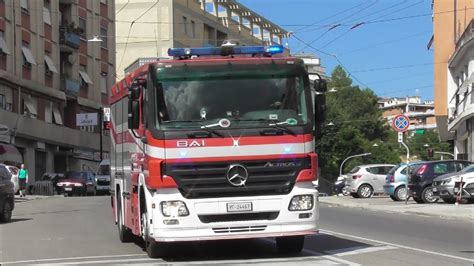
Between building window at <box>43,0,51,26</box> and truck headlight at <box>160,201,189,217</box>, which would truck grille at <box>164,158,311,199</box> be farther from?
building window at <box>43,0,51,26</box>

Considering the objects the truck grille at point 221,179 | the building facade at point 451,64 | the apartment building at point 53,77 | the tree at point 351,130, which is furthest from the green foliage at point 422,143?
the truck grille at point 221,179

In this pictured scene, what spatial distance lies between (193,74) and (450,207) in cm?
1442

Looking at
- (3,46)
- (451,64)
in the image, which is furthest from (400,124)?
(3,46)

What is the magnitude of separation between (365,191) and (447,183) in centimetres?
960

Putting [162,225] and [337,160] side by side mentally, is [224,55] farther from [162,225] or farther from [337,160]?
[337,160]

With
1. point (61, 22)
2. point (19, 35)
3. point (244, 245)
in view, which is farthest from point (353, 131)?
point (244, 245)

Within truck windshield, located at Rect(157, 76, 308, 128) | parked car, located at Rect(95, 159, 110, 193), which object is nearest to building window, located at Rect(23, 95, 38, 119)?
parked car, located at Rect(95, 159, 110, 193)

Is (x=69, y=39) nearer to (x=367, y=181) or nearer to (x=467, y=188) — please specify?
(x=367, y=181)

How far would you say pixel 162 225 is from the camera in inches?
394

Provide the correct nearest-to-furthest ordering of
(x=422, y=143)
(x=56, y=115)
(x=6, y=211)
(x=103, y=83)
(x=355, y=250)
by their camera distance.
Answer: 1. (x=355, y=250)
2. (x=6, y=211)
3. (x=56, y=115)
4. (x=103, y=83)
5. (x=422, y=143)

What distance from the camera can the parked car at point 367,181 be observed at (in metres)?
32.9

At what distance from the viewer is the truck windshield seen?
1019 cm

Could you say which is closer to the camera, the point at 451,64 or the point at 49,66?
the point at 451,64

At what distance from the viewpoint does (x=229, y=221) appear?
33.2 feet
